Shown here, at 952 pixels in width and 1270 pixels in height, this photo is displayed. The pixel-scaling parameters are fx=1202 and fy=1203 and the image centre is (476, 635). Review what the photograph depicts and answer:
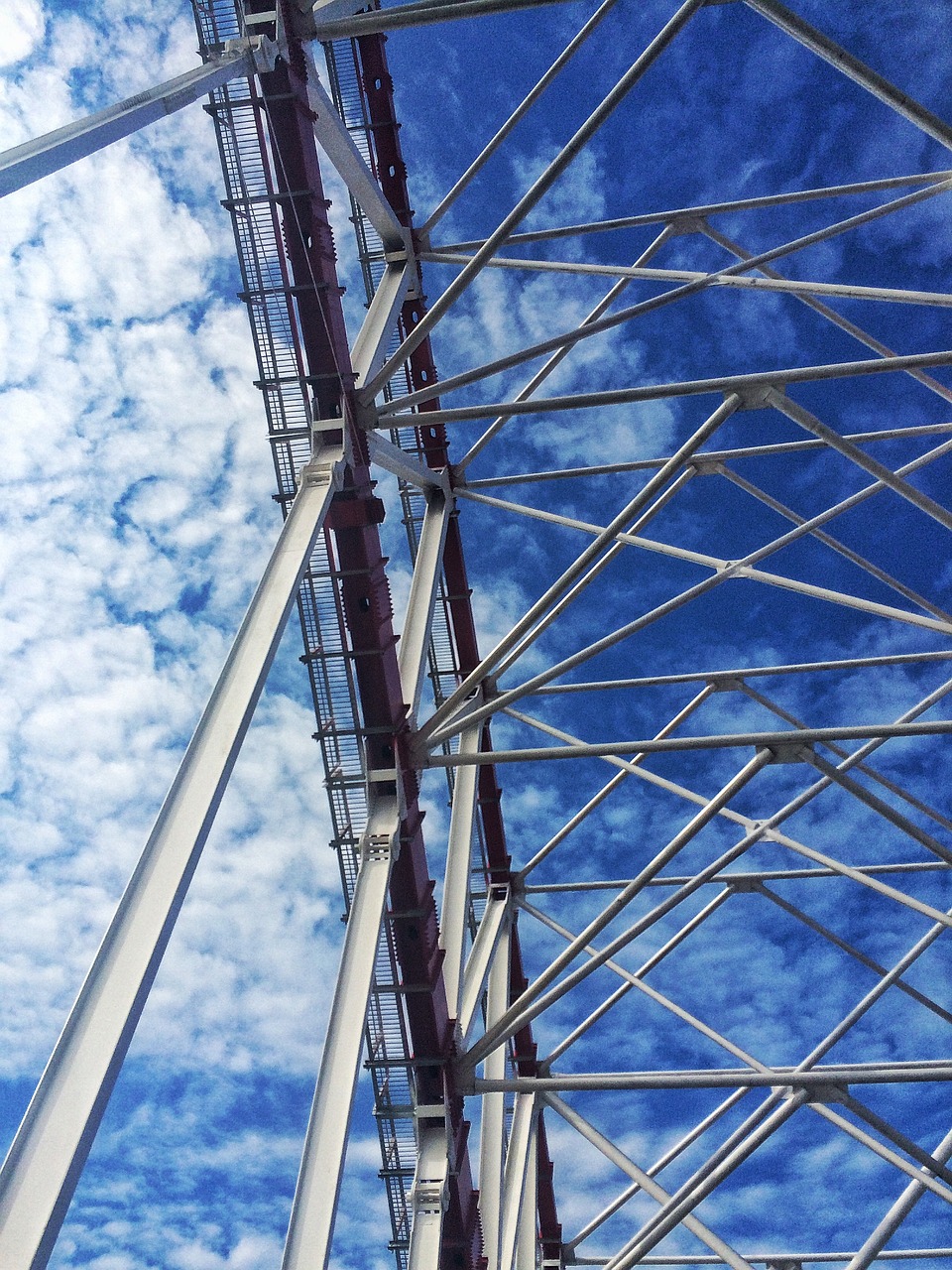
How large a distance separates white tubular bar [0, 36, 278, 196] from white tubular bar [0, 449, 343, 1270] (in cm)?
529

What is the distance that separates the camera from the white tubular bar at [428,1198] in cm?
1647

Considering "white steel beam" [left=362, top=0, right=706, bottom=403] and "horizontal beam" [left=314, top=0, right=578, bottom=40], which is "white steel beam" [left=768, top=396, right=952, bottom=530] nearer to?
"white steel beam" [left=362, top=0, right=706, bottom=403]

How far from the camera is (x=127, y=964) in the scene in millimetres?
10328

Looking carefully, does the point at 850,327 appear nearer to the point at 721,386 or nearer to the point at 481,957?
the point at 721,386

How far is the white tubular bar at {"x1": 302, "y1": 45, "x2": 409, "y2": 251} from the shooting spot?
18.1m

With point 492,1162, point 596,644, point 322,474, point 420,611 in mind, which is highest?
point 420,611

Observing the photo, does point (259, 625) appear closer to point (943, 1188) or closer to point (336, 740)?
point (336, 740)

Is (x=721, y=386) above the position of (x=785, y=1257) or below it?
above

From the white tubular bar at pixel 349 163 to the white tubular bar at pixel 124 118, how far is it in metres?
1.54

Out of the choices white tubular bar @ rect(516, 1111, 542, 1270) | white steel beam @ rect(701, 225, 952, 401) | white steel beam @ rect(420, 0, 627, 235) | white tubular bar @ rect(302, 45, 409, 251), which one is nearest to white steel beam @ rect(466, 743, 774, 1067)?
white tubular bar @ rect(516, 1111, 542, 1270)

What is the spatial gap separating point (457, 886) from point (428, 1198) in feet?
16.8

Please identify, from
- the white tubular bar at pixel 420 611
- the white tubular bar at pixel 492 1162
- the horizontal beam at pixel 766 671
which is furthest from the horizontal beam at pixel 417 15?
the white tubular bar at pixel 492 1162

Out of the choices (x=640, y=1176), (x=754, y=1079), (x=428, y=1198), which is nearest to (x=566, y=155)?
(x=754, y=1079)

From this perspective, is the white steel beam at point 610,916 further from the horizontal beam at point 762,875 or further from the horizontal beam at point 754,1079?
the horizontal beam at point 762,875
